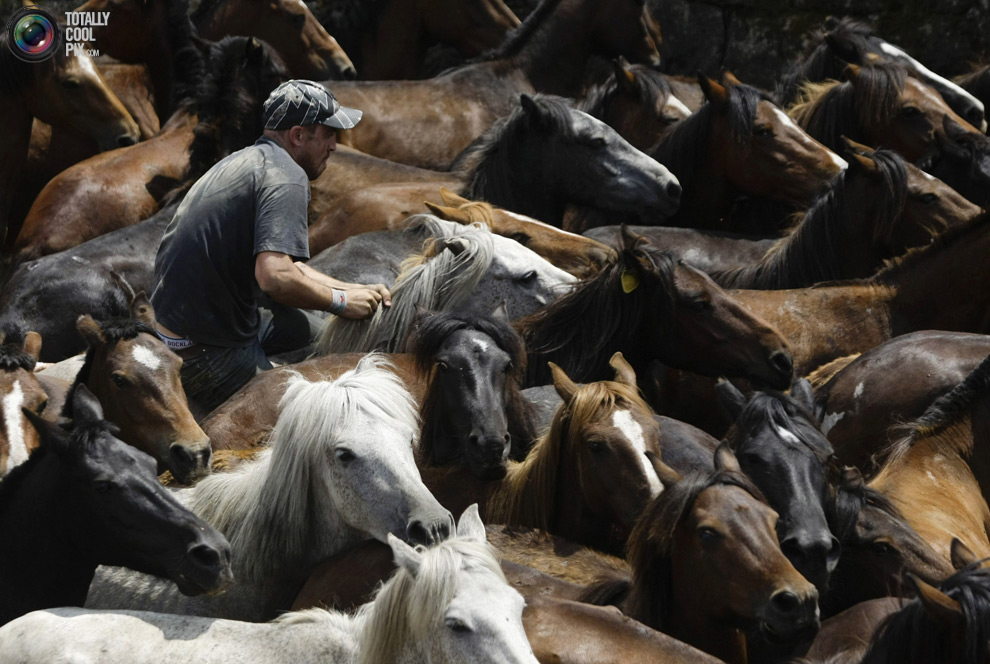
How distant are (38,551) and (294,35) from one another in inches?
264

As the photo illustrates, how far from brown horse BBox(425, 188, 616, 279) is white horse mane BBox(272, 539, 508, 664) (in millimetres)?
3144

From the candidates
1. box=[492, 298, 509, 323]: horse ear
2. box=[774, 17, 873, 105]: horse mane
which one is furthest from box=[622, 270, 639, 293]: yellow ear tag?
box=[774, 17, 873, 105]: horse mane

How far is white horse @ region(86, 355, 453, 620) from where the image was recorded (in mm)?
4098

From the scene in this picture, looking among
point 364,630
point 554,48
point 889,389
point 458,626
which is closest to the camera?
point 458,626

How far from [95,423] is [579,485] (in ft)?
5.25

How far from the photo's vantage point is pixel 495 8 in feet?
34.6

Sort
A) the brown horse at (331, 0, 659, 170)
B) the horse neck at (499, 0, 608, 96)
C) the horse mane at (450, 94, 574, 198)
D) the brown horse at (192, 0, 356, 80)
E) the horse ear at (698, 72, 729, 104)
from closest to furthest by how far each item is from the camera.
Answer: the horse mane at (450, 94, 574, 198) → the horse ear at (698, 72, 729, 104) → the brown horse at (331, 0, 659, 170) → the horse neck at (499, 0, 608, 96) → the brown horse at (192, 0, 356, 80)

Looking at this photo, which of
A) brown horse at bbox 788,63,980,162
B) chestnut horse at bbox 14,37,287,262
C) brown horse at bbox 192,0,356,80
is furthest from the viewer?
brown horse at bbox 192,0,356,80

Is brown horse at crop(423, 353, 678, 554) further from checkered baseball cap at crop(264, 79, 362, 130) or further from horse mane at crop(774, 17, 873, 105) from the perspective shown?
horse mane at crop(774, 17, 873, 105)

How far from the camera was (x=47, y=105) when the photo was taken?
27.2ft

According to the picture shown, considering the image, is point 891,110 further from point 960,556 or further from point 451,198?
point 960,556

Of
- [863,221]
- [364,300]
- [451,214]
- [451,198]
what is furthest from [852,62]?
[364,300]

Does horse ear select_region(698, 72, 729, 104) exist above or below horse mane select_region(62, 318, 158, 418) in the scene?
above

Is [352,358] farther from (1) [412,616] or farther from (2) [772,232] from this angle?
(2) [772,232]
